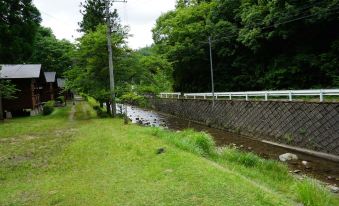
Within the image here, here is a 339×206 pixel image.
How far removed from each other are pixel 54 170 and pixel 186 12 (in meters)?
32.8

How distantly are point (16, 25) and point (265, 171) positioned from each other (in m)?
23.5

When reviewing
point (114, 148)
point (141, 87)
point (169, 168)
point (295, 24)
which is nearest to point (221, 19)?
point (295, 24)

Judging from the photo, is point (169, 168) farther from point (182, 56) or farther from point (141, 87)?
point (182, 56)

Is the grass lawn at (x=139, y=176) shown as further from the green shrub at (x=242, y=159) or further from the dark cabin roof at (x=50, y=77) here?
the dark cabin roof at (x=50, y=77)

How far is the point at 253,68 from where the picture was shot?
3428 centimetres

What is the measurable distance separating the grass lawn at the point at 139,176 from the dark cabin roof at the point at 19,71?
619 inches

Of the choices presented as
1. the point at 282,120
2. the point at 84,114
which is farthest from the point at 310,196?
the point at 84,114

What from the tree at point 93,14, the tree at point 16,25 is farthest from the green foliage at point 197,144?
the tree at point 93,14

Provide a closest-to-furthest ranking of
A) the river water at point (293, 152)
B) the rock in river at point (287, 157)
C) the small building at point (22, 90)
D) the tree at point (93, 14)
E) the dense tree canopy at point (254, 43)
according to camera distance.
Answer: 1. the river water at point (293, 152)
2. the rock in river at point (287, 157)
3. the dense tree canopy at point (254, 43)
4. the small building at point (22, 90)
5. the tree at point (93, 14)

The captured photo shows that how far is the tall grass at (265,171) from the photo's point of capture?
800 centimetres

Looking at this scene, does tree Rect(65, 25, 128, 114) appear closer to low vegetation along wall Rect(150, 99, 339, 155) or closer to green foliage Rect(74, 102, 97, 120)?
green foliage Rect(74, 102, 97, 120)

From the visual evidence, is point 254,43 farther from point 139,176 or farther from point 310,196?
point 310,196

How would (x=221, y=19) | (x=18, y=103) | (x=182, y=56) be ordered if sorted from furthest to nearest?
1. (x=182, y=56)
2. (x=221, y=19)
3. (x=18, y=103)

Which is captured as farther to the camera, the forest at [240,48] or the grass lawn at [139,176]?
the forest at [240,48]
